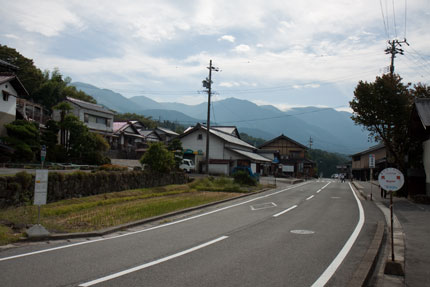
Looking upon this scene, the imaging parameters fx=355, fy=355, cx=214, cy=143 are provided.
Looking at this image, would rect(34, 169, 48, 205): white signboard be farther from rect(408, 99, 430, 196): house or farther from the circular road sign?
rect(408, 99, 430, 196): house

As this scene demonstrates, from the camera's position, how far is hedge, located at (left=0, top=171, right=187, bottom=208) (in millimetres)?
14023

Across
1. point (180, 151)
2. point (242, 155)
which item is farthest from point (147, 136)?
point (180, 151)

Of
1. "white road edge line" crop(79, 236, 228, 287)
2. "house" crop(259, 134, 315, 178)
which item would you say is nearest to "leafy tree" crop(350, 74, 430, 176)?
"white road edge line" crop(79, 236, 228, 287)

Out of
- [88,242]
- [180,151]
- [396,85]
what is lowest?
[88,242]

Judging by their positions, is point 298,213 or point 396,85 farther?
point 396,85

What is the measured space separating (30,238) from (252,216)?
8.23 meters

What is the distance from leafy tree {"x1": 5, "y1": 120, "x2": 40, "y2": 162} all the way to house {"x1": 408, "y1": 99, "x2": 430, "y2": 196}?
2771 centimetres

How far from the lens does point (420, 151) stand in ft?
83.4

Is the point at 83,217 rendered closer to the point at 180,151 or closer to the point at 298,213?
the point at 298,213

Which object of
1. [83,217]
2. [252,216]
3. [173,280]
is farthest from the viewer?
[252,216]

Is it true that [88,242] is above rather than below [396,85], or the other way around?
below

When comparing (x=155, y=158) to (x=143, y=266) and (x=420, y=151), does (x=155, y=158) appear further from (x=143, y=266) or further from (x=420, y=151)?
(x=143, y=266)

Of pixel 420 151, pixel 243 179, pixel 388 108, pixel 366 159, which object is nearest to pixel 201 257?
pixel 388 108

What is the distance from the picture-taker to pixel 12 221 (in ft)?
37.1
